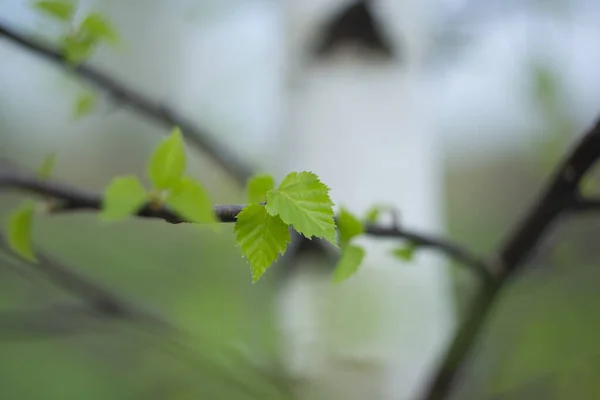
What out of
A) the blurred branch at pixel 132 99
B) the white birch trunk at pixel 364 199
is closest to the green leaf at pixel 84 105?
the blurred branch at pixel 132 99

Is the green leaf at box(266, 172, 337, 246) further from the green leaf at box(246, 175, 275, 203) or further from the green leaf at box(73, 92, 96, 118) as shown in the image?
the green leaf at box(73, 92, 96, 118)

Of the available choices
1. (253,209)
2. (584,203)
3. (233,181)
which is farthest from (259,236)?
(233,181)

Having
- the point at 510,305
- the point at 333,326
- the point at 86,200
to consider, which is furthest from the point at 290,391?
the point at 510,305

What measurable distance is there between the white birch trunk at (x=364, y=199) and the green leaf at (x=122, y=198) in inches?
6.8

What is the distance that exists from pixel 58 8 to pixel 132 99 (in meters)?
0.05

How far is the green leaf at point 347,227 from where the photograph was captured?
0.40 ft

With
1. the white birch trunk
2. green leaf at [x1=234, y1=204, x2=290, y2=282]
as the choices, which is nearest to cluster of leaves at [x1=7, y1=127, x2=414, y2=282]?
green leaf at [x1=234, y1=204, x2=290, y2=282]

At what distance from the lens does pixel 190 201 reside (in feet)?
0.39

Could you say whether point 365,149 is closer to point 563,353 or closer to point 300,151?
point 300,151

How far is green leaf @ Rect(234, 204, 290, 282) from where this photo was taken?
0.08 metres

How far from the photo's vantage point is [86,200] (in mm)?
124

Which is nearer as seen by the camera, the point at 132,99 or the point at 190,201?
the point at 190,201

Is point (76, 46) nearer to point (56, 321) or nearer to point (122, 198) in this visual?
point (122, 198)

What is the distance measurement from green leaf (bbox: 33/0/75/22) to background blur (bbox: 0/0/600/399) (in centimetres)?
14
